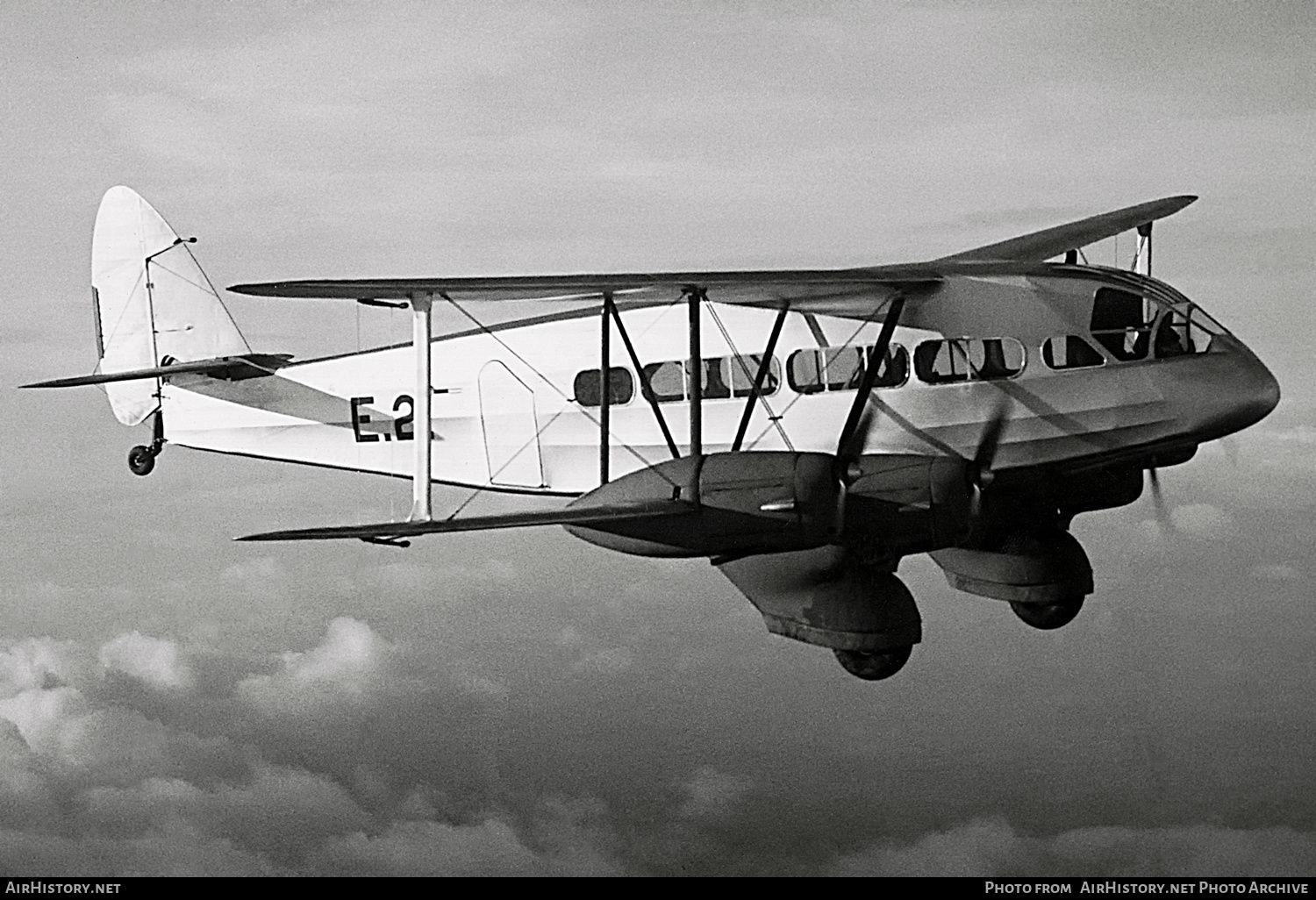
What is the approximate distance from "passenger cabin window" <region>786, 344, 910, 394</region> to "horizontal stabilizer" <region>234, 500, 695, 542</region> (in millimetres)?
2936

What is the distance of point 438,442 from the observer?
2114cm

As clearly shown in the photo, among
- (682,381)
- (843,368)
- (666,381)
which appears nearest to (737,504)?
(843,368)

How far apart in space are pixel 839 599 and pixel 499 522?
3.77 m

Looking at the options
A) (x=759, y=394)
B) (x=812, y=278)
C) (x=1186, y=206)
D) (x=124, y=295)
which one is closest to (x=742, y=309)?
(x=759, y=394)

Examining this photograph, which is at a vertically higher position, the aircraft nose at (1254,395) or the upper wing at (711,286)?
the upper wing at (711,286)

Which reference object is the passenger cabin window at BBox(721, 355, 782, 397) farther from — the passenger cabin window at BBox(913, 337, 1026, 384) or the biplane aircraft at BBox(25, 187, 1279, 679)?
the passenger cabin window at BBox(913, 337, 1026, 384)

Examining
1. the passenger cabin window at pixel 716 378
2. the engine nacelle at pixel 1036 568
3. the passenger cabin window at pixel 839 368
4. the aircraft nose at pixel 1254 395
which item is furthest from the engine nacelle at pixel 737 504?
the aircraft nose at pixel 1254 395

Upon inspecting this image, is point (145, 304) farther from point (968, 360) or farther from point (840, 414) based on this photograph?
point (968, 360)

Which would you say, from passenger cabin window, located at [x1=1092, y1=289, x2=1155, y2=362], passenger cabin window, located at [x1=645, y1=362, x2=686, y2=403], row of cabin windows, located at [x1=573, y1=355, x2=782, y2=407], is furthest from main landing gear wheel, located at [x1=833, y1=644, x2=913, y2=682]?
passenger cabin window, located at [x1=1092, y1=289, x2=1155, y2=362]

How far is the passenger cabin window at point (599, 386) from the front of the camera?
19875 millimetres

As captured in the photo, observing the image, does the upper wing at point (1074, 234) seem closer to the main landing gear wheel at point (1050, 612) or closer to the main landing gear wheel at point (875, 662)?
the main landing gear wheel at point (1050, 612)

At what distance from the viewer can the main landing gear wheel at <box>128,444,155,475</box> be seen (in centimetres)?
2244

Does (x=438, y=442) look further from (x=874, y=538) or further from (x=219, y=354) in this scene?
(x=874, y=538)

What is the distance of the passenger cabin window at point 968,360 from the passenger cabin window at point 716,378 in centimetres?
181
